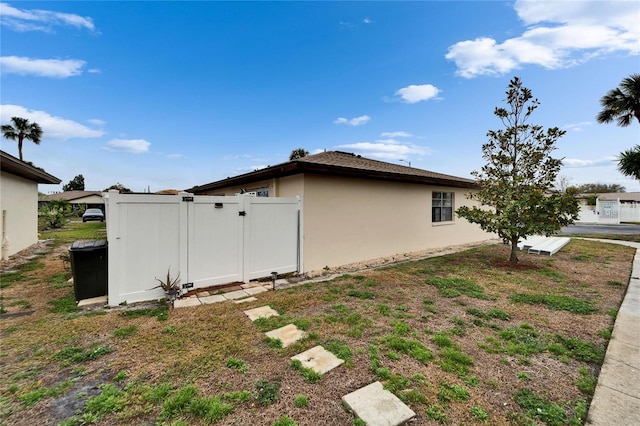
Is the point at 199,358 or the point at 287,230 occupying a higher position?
the point at 287,230

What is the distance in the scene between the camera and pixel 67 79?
977 centimetres

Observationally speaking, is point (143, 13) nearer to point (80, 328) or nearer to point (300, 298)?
point (80, 328)

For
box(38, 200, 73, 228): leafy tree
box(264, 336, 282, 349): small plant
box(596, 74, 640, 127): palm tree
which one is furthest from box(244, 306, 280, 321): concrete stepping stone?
box(38, 200, 73, 228): leafy tree

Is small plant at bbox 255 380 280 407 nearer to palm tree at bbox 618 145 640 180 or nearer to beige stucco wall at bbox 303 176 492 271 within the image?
beige stucco wall at bbox 303 176 492 271

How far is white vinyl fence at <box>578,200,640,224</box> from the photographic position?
23.8 metres

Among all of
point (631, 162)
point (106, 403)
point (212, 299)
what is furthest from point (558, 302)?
point (631, 162)

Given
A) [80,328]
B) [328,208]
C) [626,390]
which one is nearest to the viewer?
[626,390]

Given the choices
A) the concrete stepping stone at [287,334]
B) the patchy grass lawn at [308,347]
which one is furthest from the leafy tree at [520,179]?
the concrete stepping stone at [287,334]

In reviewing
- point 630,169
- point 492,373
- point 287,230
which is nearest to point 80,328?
point 287,230

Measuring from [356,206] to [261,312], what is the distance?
171 inches

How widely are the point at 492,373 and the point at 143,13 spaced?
1227cm

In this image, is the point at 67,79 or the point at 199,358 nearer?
the point at 199,358

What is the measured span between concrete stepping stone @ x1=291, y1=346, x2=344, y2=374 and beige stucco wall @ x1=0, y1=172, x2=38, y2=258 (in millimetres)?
10737

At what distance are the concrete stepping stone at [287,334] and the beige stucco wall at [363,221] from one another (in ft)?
10.1
